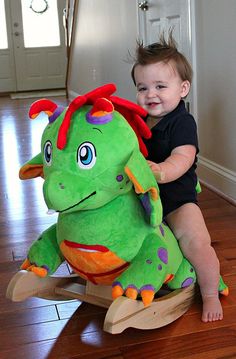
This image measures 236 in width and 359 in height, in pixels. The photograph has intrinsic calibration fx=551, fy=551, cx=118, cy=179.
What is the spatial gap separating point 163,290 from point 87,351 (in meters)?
0.28

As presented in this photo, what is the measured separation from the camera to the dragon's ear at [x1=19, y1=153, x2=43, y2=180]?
1.40 meters

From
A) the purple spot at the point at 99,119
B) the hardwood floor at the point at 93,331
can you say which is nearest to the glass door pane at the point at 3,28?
the hardwood floor at the point at 93,331

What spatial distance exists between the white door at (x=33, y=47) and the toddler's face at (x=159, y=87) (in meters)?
6.91

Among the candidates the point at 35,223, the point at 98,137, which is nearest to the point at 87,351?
the point at 98,137

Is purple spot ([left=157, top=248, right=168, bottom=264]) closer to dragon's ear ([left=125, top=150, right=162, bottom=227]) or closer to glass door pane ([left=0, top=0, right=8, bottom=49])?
dragon's ear ([left=125, top=150, right=162, bottom=227])

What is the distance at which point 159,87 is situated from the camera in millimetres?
1429

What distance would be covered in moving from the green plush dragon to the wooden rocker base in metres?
0.04

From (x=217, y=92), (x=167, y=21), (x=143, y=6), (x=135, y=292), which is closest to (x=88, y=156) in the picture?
(x=135, y=292)

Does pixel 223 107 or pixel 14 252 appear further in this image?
pixel 223 107

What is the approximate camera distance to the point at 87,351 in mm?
1281

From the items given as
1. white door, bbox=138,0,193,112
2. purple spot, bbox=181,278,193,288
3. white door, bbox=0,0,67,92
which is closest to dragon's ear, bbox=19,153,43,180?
purple spot, bbox=181,278,193,288

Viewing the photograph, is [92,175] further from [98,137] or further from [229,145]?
[229,145]

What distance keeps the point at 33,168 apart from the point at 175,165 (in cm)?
37

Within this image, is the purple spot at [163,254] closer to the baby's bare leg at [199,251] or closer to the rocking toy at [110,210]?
the rocking toy at [110,210]
